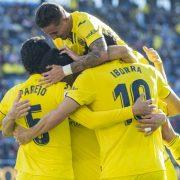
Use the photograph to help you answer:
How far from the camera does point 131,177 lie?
218 inches

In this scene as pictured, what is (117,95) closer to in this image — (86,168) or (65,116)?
(65,116)

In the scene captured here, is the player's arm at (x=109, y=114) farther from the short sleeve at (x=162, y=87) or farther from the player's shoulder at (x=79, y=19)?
the player's shoulder at (x=79, y=19)

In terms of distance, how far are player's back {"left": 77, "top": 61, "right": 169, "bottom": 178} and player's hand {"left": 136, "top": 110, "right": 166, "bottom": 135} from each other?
4 cm

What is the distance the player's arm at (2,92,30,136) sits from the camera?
5.89 meters

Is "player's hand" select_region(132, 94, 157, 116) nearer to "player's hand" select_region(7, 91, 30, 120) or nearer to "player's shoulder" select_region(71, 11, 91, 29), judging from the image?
"player's hand" select_region(7, 91, 30, 120)

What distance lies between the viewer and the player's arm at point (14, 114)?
589cm

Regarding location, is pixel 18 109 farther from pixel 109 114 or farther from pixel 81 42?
pixel 81 42

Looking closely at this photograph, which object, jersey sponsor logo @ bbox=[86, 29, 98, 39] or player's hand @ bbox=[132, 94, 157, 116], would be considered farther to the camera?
jersey sponsor logo @ bbox=[86, 29, 98, 39]

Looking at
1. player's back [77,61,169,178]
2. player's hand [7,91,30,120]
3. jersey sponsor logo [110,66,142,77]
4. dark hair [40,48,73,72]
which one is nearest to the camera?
player's back [77,61,169,178]

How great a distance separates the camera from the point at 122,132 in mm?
5590

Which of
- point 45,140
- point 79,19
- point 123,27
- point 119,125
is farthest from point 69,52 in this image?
point 123,27

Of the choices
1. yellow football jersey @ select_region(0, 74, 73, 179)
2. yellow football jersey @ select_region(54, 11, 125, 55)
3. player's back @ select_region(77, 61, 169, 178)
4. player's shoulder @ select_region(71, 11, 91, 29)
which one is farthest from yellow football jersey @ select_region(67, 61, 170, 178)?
player's shoulder @ select_region(71, 11, 91, 29)

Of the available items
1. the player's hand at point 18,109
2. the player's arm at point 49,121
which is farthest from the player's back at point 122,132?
the player's hand at point 18,109

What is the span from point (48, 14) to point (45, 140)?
0.98 m
